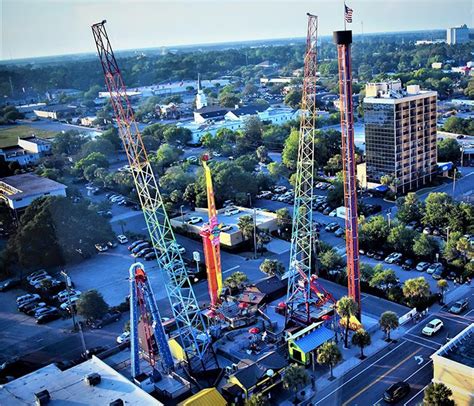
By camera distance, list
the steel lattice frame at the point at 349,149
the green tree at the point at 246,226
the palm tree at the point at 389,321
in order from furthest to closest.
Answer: the green tree at the point at 246,226 < the steel lattice frame at the point at 349,149 < the palm tree at the point at 389,321

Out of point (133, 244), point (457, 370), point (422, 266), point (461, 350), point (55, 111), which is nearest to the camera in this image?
point (457, 370)

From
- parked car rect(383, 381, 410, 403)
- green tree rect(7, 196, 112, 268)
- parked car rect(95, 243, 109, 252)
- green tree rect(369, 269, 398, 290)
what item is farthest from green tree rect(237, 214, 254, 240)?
parked car rect(383, 381, 410, 403)

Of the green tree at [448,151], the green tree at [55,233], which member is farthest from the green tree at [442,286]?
the green tree at [448,151]

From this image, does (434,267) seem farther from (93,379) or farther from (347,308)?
(93,379)

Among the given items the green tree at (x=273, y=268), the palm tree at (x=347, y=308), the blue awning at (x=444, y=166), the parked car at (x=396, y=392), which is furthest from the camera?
the blue awning at (x=444, y=166)

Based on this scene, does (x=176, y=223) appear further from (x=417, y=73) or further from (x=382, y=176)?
(x=417, y=73)

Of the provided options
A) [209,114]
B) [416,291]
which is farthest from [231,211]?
[209,114]

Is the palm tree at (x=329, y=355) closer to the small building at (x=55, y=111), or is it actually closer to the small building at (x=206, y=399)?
the small building at (x=206, y=399)

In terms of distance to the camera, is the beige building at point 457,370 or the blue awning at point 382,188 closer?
the beige building at point 457,370
